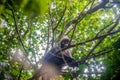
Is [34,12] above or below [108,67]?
below

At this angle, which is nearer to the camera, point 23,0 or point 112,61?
point 23,0

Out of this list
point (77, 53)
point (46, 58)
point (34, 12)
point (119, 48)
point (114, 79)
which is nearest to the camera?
point (34, 12)

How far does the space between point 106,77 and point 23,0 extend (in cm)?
197

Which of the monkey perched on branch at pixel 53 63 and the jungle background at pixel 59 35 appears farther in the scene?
the monkey perched on branch at pixel 53 63

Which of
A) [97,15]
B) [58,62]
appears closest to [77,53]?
[97,15]

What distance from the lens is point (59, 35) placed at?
5.80 meters

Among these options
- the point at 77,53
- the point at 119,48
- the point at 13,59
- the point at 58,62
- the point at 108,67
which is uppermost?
the point at 77,53

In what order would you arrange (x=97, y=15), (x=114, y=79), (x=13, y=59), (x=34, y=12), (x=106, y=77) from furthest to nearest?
(x=97, y=15), (x=13, y=59), (x=106, y=77), (x=114, y=79), (x=34, y=12)

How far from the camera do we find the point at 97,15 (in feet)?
41.9

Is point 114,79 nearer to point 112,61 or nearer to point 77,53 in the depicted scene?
point 112,61

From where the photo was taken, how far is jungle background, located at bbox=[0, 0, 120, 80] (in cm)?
244

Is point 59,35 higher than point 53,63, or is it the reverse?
point 59,35

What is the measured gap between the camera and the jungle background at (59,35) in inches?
96.0

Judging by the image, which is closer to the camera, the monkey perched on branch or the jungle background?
the jungle background
